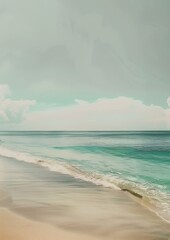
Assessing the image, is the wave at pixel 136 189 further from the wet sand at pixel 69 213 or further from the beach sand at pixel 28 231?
the beach sand at pixel 28 231

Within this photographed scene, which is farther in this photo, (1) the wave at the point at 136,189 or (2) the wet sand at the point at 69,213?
(1) the wave at the point at 136,189

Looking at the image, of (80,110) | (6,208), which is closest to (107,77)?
(80,110)

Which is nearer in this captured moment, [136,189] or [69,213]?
[69,213]

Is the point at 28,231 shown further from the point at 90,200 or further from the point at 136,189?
the point at 136,189

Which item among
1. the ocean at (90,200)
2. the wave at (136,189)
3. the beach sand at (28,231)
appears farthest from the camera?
the wave at (136,189)

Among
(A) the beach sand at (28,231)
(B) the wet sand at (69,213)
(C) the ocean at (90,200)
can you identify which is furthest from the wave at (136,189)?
(A) the beach sand at (28,231)

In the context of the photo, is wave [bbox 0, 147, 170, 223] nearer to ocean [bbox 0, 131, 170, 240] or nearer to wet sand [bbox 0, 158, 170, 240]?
ocean [bbox 0, 131, 170, 240]

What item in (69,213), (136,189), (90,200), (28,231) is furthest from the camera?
(136,189)

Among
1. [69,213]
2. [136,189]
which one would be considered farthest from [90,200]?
[136,189]

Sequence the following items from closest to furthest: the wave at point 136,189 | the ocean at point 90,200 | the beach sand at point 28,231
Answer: the beach sand at point 28,231 → the ocean at point 90,200 → the wave at point 136,189

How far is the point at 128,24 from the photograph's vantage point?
561 centimetres

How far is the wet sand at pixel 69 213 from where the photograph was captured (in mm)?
2686

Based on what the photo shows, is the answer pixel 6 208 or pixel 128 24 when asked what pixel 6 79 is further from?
pixel 6 208

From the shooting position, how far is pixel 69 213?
3.09 meters
